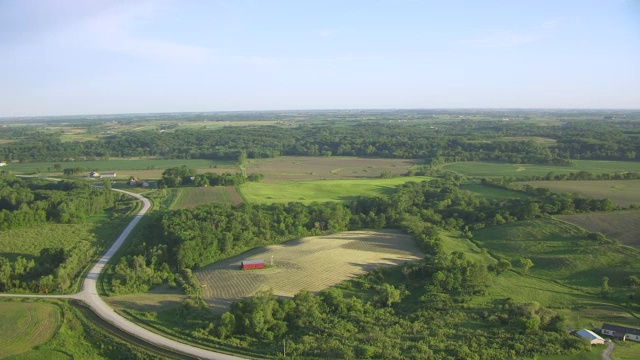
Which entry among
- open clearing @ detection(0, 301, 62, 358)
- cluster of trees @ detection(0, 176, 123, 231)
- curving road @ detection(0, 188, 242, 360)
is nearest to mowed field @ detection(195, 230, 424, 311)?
curving road @ detection(0, 188, 242, 360)

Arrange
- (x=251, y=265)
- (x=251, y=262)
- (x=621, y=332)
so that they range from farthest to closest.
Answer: (x=251, y=262) → (x=251, y=265) → (x=621, y=332)

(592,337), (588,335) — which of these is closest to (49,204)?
(588,335)

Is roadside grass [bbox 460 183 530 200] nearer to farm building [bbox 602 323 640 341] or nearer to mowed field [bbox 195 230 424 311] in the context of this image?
mowed field [bbox 195 230 424 311]

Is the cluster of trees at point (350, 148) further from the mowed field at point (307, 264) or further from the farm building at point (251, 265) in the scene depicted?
the farm building at point (251, 265)

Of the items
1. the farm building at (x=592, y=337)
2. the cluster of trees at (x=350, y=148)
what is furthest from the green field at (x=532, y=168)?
the farm building at (x=592, y=337)

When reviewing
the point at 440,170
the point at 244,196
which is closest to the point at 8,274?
the point at 244,196

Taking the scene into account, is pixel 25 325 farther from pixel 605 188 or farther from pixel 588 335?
pixel 605 188

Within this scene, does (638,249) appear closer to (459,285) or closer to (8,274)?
(459,285)
